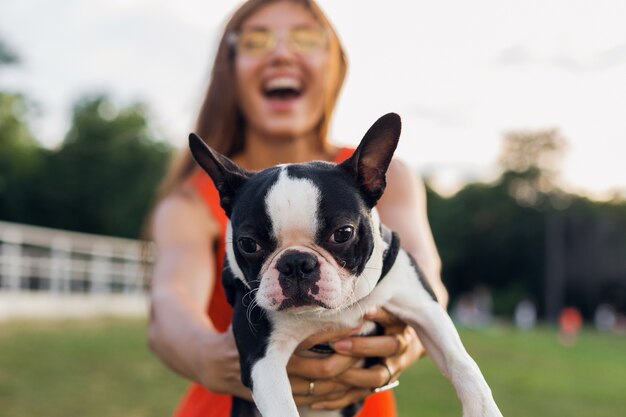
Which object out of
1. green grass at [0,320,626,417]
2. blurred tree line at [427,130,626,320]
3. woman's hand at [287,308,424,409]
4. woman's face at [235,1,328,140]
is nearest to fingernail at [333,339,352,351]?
woman's hand at [287,308,424,409]

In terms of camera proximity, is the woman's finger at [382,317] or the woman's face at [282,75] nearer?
the woman's finger at [382,317]

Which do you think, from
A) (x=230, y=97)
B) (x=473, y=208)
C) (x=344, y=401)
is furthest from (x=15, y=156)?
(x=344, y=401)

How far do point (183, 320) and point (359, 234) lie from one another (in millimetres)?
1014

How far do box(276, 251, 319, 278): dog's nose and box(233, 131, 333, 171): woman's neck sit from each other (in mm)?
1317

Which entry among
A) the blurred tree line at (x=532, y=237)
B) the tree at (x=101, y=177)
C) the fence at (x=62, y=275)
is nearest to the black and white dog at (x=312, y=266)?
the fence at (x=62, y=275)

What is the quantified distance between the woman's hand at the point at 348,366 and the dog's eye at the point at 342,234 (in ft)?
1.07

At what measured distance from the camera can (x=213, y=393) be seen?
305cm

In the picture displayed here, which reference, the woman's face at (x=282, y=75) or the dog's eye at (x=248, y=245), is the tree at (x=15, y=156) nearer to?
the woman's face at (x=282, y=75)

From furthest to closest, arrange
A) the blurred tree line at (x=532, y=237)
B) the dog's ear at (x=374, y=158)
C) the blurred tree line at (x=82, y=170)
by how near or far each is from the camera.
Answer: the blurred tree line at (x=532, y=237) < the blurred tree line at (x=82, y=170) < the dog's ear at (x=374, y=158)

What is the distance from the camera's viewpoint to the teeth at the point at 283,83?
3223 mm

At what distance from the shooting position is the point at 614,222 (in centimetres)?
4781

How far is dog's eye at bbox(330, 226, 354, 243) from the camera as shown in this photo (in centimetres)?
215

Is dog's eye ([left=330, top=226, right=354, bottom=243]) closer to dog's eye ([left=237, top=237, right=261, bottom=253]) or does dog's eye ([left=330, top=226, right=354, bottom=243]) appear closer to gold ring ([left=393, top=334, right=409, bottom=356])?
dog's eye ([left=237, top=237, right=261, bottom=253])

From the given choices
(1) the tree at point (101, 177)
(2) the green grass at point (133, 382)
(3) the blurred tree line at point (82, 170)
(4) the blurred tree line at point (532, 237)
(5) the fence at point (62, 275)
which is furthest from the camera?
(1) the tree at point (101, 177)
